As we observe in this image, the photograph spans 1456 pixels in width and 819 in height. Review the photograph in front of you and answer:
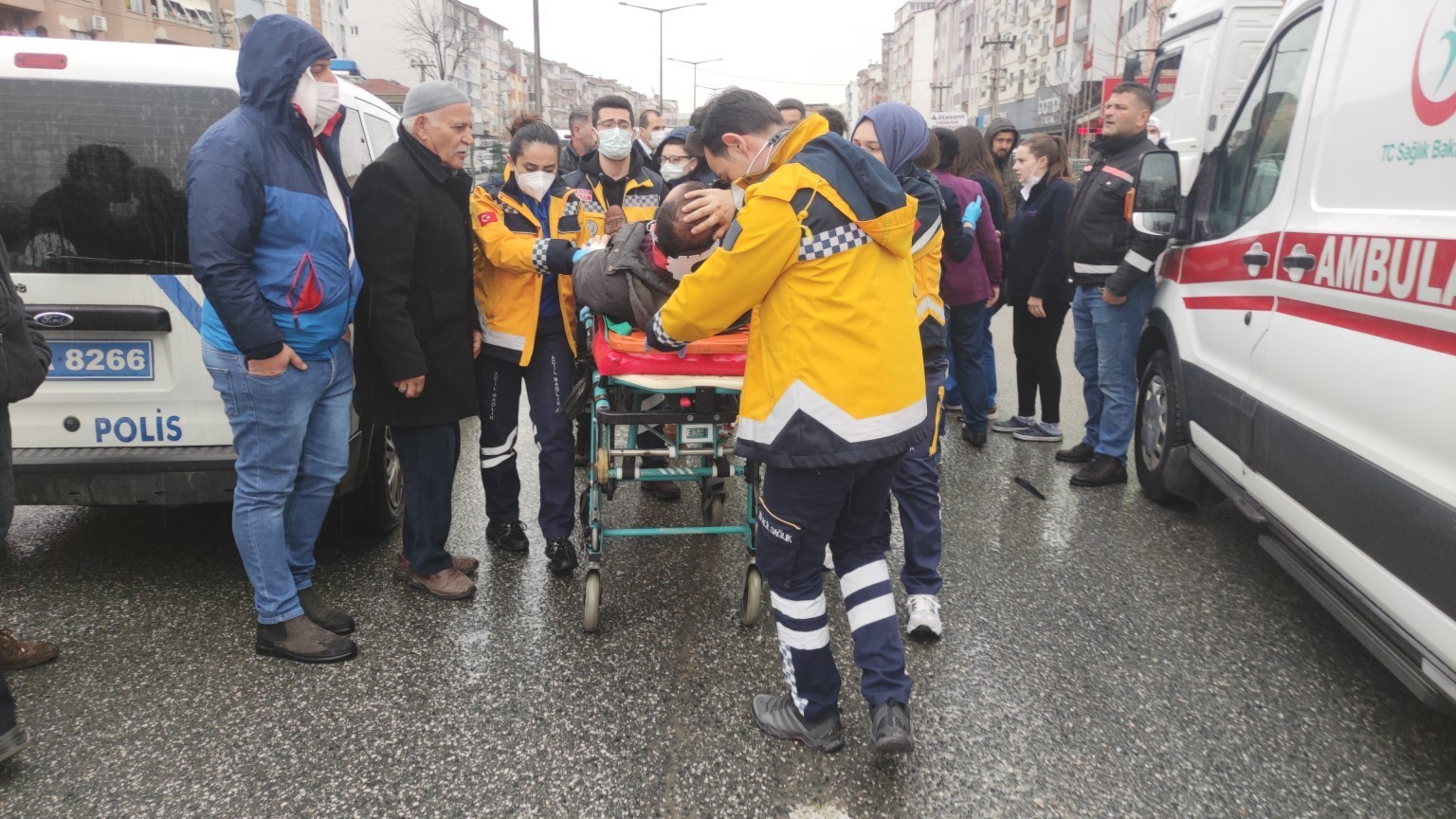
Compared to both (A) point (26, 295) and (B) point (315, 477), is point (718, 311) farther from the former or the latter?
(A) point (26, 295)

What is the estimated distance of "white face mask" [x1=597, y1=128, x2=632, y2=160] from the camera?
4.28 metres

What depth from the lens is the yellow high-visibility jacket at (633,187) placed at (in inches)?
167

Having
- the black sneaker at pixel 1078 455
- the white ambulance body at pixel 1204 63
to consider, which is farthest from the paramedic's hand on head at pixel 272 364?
the white ambulance body at pixel 1204 63

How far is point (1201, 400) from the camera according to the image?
4102 millimetres

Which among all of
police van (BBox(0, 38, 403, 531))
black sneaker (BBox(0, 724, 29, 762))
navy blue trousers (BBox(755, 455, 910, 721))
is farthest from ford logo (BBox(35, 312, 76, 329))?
navy blue trousers (BBox(755, 455, 910, 721))

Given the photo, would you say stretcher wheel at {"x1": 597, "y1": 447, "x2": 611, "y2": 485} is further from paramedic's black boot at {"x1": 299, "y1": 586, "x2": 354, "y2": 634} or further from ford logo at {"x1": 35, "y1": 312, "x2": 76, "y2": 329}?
ford logo at {"x1": 35, "y1": 312, "x2": 76, "y2": 329}

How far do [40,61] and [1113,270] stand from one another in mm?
4844

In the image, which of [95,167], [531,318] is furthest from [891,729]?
[95,167]

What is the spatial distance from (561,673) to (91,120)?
2462 millimetres

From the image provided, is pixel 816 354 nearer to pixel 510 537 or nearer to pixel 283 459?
pixel 283 459

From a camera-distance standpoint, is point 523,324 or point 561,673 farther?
point 523,324

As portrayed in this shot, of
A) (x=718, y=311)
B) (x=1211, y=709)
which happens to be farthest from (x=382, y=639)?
(x=1211, y=709)

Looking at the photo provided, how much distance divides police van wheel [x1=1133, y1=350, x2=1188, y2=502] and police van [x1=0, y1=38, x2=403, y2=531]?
4.07 m

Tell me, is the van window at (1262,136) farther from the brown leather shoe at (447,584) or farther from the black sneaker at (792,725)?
the brown leather shoe at (447,584)
